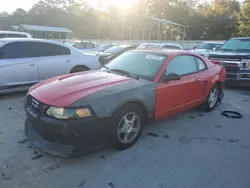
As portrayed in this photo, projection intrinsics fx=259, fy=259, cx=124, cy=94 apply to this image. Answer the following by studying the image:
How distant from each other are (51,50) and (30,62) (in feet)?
2.51

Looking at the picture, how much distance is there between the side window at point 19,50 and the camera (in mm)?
6461

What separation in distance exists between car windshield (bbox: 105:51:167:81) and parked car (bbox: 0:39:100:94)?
8.57 ft

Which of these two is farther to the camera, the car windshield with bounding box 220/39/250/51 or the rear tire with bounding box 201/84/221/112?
the car windshield with bounding box 220/39/250/51

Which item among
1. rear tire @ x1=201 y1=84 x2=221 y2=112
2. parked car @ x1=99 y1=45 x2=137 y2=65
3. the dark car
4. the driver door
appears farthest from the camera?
parked car @ x1=99 y1=45 x2=137 y2=65

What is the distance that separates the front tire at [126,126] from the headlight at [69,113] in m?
0.42

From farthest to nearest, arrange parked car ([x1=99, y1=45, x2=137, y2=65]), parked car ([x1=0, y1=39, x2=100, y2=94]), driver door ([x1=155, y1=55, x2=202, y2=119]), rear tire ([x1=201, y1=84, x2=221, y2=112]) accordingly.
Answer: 1. parked car ([x1=99, y1=45, x2=137, y2=65])
2. parked car ([x1=0, y1=39, x2=100, y2=94])
3. rear tire ([x1=201, y1=84, x2=221, y2=112])
4. driver door ([x1=155, y1=55, x2=202, y2=119])

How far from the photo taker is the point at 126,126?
3.87 metres

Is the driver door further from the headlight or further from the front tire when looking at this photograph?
the headlight

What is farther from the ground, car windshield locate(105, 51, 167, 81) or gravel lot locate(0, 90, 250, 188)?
car windshield locate(105, 51, 167, 81)

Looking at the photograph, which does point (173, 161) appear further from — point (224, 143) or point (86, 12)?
point (86, 12)

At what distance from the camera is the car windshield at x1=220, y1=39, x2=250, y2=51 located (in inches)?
367

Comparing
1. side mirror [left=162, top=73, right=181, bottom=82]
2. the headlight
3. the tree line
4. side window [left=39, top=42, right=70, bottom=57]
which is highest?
the tree line

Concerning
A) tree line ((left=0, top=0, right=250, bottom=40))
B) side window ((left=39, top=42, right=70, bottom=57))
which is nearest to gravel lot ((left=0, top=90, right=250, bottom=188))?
side window ((left=39, top=42, right=70, bottom=57))

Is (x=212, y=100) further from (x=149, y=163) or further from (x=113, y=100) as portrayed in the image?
(x=113, y=100)
